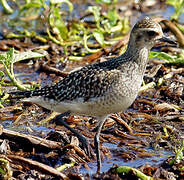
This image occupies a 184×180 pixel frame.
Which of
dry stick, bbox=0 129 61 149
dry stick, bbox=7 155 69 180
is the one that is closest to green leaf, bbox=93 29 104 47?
dry stick, bbox=0 129 61 149

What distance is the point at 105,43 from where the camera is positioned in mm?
9477

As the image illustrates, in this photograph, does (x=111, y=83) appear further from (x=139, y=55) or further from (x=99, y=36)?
(x=99, y=36)

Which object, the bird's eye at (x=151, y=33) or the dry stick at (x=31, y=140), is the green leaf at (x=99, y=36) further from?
the dry stick at (x=31, y=140)

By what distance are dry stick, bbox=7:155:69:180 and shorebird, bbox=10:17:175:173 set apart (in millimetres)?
611

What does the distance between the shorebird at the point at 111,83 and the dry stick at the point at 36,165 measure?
611 mm

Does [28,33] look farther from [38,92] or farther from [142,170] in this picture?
[142,170]

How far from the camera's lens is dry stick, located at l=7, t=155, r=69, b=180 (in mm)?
5227

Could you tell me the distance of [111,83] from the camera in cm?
561

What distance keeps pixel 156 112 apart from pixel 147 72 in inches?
58.7

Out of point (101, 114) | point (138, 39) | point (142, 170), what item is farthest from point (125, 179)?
point (138, 39)

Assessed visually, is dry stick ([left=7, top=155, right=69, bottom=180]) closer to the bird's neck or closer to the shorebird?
the shorebird

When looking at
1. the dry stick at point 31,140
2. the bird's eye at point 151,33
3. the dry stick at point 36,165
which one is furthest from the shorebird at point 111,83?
the dry stick at point 36,165

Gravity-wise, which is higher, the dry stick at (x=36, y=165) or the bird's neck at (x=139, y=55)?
the bird's neck at (x=139, y=55)

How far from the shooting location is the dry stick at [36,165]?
523 centimetres
